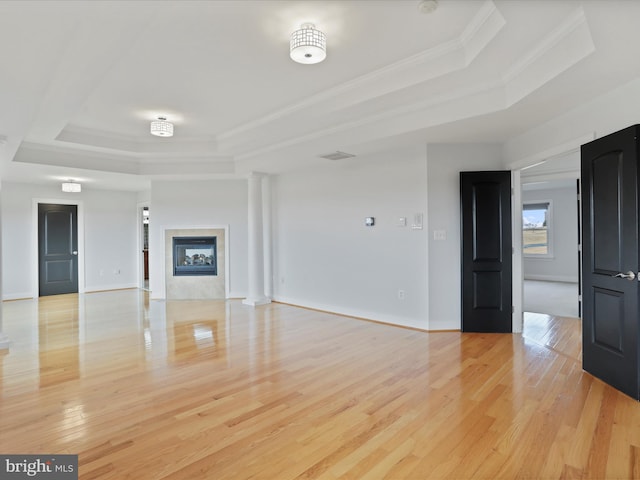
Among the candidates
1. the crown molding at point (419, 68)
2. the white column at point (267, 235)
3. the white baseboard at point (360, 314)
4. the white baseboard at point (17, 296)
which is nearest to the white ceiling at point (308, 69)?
the crown molding at point (419, 68)

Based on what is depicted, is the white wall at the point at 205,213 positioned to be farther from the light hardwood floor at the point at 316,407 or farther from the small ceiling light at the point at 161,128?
the light hardwood floor at the point at 316,407

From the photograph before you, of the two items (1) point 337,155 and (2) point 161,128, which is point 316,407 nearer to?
(1) point 337,155

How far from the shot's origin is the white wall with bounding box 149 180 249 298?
7.49 m

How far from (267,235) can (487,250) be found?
390 centimetres

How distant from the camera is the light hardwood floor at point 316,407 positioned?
2.09 m

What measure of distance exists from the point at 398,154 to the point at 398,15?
256 cm

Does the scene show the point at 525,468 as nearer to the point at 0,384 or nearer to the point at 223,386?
the point at 223,386

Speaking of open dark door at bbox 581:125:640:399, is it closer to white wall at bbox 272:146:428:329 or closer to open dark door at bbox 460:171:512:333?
open dark door at bbox 460:171:512:333

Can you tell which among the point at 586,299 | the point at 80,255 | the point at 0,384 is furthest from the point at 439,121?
the point at 80,255

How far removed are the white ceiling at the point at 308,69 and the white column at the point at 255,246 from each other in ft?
4.38

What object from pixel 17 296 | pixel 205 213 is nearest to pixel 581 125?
pixel 205 213

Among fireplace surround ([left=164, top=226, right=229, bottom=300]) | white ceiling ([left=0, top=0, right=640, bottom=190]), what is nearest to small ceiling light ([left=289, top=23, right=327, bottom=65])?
white ceiling ([left=0, top=0, right=640, bottom=190])

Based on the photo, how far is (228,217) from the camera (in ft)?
24.7

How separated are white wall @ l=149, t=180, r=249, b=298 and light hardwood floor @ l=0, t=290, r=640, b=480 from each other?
Result: 274cm
